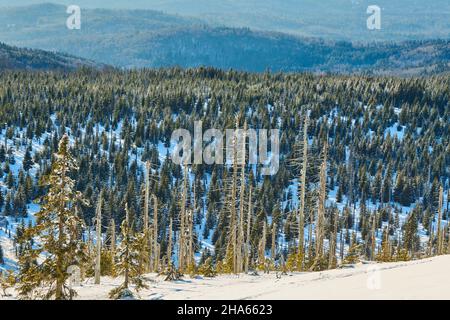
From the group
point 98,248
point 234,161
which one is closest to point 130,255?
point 98,248

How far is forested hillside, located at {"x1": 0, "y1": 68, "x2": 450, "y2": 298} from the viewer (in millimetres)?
105938

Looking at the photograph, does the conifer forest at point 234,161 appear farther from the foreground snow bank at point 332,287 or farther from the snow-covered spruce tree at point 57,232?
the snow-covered spruce tree at point 57,232

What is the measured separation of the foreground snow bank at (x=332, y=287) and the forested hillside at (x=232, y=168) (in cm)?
6309

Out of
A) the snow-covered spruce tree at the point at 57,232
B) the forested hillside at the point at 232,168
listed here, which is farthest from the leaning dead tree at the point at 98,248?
the forested hillside at the point at 232,168

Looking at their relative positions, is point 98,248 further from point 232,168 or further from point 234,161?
point 232,168

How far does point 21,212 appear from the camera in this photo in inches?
4077

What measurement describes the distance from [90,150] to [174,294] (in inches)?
4647

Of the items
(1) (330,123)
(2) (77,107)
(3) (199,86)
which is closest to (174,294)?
(2) (77,107)

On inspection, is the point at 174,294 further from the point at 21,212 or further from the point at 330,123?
the point at 330,123

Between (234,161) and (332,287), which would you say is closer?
(332,287)

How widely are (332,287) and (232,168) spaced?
9659 centimetres

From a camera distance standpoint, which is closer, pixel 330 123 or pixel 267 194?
pixel 267 194

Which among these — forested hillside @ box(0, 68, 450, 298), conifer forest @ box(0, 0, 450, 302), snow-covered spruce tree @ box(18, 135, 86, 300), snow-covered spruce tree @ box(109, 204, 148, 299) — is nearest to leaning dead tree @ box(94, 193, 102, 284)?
conifer forest @ box(0, 0, 450, 302)

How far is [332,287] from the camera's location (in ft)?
68.4
